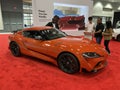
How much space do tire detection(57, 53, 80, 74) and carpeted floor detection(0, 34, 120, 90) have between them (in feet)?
0.41

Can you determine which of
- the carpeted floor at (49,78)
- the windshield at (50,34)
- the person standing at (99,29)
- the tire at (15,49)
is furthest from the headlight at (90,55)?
the tire at (15,49)

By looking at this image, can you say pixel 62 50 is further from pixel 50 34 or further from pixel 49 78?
pixel 50 34

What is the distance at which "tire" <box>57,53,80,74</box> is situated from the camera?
3310 mm

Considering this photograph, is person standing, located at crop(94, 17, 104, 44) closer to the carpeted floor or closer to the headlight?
the carpeted floor

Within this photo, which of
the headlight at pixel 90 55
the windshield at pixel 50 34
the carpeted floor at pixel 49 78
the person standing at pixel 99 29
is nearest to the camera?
the carpeted floor at pixel 49 78

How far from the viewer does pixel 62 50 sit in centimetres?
348

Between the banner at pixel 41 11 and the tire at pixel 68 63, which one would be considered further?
the banner at pixel 41 11

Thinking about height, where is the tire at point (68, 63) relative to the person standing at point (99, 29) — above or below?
below

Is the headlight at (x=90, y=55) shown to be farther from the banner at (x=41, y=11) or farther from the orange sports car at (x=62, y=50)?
the banner at (x=41, y=11)

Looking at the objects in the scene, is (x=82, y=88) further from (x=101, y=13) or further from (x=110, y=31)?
(x=101, y=13)

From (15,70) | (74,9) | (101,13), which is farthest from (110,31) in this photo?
(101,13)

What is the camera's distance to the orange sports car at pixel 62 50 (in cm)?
322

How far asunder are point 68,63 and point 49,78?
60cm

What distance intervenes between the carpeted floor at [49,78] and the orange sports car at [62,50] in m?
0.23
